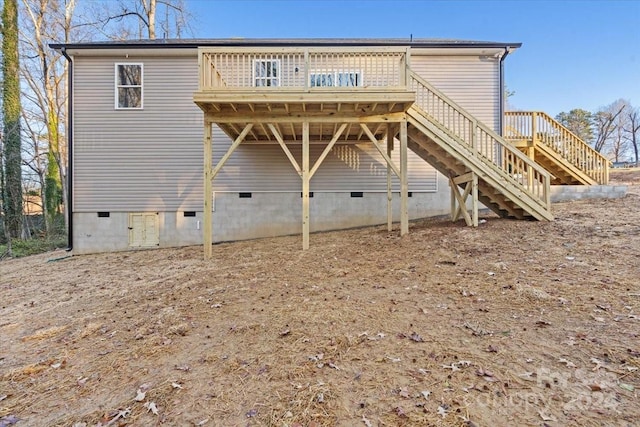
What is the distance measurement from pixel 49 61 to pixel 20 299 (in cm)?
1857

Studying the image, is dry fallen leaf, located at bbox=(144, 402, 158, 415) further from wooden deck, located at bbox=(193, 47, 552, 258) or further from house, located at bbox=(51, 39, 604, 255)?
house, located at bbox=(51, 39, 604, 255)

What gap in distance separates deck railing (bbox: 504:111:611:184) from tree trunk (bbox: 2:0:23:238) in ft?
66.5

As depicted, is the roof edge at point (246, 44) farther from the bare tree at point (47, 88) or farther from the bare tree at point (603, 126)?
the bare tree at point (603, 126)

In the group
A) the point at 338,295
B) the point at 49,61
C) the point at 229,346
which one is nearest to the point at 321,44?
the point at 338,295

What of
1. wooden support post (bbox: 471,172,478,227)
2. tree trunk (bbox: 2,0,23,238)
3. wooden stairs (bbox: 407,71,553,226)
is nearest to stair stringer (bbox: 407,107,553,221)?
wooden stairs (bbox: 407,71,553,226)

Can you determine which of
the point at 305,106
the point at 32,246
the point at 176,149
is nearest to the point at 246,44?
the point at 176,149

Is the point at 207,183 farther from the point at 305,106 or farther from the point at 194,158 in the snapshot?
the point at 194,158

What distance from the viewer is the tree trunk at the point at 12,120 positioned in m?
14.5

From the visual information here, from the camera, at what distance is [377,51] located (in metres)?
7.05

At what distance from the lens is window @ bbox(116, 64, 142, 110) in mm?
10242

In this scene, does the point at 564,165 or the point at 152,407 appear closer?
the point at 152,407

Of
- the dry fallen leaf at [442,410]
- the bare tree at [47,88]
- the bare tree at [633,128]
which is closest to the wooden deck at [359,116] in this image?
the dry fallen leaf at [442,410]

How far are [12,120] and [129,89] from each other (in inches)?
349

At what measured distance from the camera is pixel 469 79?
33.9 feet
